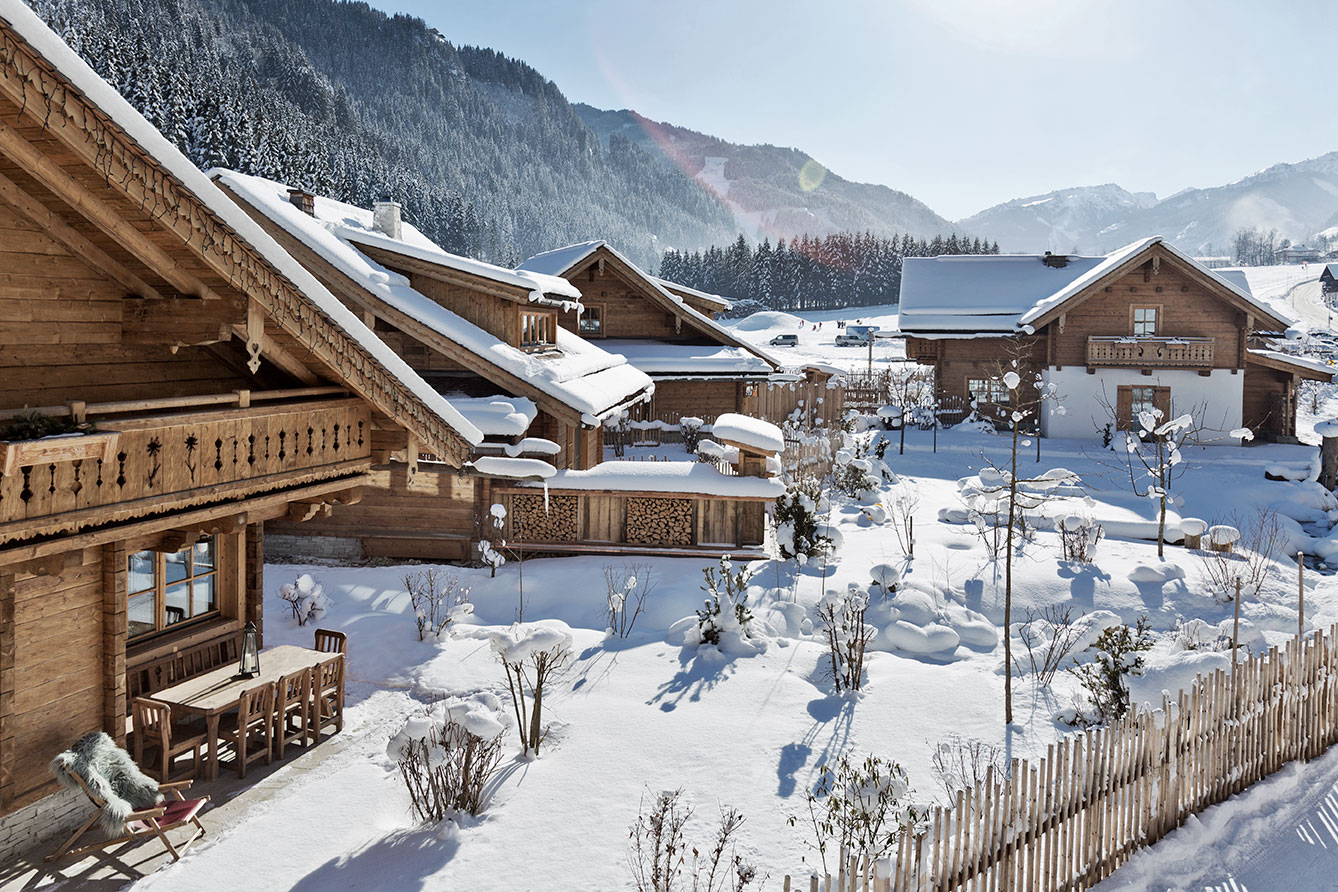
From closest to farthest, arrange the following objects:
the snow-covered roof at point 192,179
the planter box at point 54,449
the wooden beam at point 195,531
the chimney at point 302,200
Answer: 1. the snow-covered roof at point 192,179
2. the planter box at point 54,449
3. the wooden beam at point 195,531
4. the chimney at point 302,200

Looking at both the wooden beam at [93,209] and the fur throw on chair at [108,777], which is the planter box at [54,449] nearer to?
the wooden beam at [93,209]

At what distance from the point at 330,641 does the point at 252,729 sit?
2162 mm

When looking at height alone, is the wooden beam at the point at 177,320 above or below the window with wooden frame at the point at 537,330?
below

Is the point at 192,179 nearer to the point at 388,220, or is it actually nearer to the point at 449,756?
the point at 449,756

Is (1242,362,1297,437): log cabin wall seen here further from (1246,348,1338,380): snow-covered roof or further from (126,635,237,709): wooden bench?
(126,635,237,709): wooden bench

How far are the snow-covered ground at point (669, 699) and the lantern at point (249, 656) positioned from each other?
121cm

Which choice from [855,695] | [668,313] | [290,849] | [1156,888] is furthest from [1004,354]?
[290,849]

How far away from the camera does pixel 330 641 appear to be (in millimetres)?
10656

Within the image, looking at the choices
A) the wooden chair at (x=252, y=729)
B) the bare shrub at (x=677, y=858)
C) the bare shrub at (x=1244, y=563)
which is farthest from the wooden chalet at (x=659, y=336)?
the bare shrub at (x=677, y=858)

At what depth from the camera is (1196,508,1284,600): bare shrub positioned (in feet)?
47.0

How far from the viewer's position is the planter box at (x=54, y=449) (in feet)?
15.3

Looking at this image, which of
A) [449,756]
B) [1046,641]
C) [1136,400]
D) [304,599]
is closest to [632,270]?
[304,599]

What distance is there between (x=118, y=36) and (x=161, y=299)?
7687 cm

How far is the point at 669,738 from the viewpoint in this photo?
8.67m
